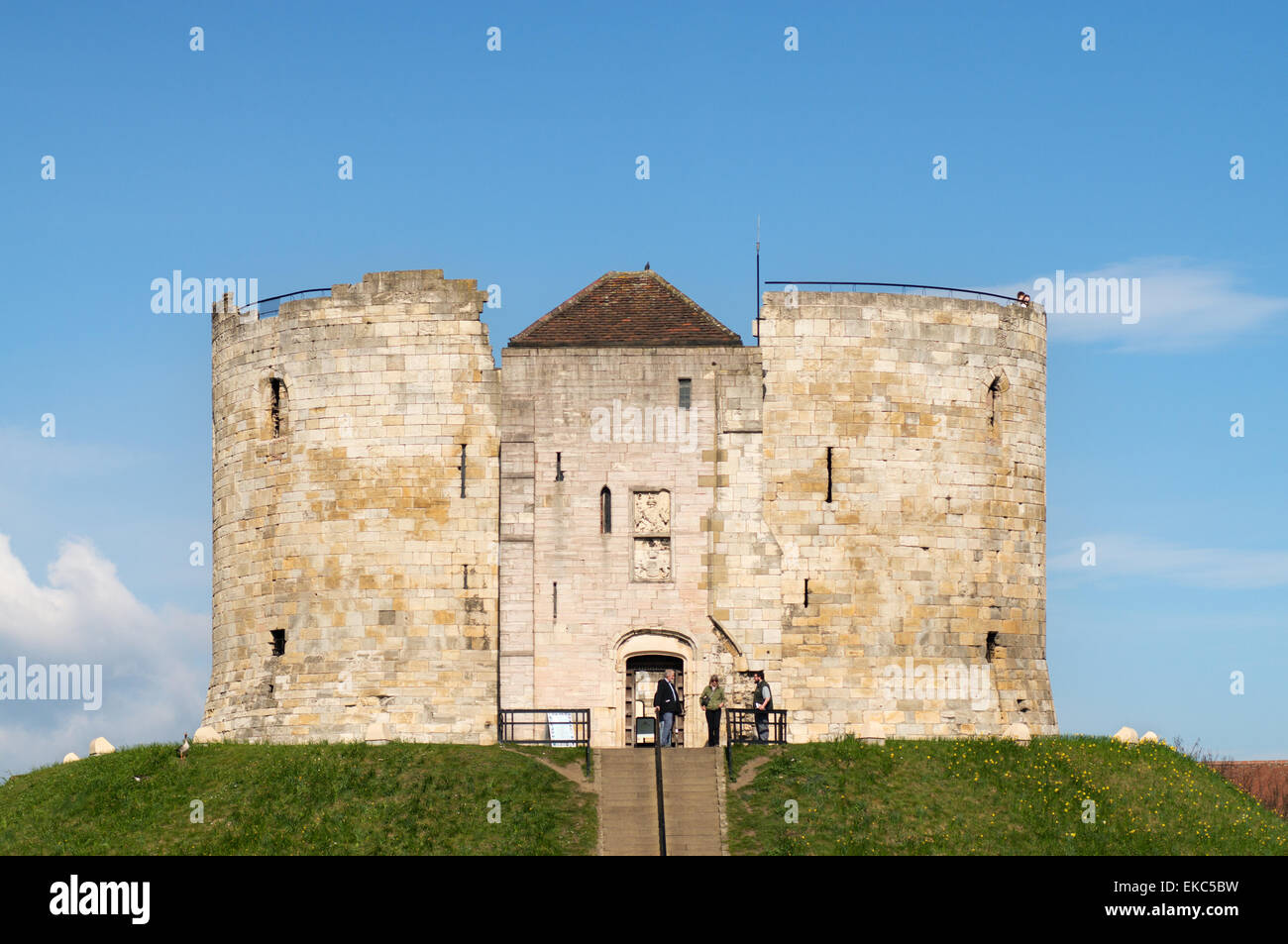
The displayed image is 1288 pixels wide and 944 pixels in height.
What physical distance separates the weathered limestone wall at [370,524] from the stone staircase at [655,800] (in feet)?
16.5

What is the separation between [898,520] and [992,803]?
8.06 m

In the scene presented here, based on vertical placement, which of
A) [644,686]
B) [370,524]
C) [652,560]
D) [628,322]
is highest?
[628,322]

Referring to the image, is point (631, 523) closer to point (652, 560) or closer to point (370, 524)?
point (652, 560)

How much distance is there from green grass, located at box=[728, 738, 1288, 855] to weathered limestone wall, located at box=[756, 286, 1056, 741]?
296cm

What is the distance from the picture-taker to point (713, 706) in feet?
125

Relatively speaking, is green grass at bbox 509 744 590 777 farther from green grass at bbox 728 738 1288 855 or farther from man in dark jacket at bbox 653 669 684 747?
green grass at bbox 728 738 1288 855

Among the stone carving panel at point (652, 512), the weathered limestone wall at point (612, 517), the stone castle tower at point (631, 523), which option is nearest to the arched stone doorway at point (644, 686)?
the stone castle tower at point (631, 523)

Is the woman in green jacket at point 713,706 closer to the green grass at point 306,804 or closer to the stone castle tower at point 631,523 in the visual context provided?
the stone castle tower at point 631,523

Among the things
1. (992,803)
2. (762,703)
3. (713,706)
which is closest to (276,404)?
(713,706)

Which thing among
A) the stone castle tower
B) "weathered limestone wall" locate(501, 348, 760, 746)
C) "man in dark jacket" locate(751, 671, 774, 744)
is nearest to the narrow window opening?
the stone castle tower

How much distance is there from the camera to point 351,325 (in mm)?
41812
